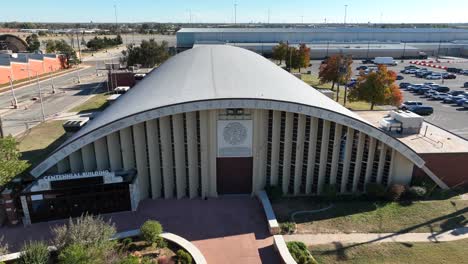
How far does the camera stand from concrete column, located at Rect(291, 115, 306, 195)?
→ 69.7 feet

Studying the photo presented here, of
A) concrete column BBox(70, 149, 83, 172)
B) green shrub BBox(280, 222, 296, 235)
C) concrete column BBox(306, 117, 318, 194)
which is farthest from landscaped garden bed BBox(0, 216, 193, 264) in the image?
concrete column BBox(306, 117, 318, 194)

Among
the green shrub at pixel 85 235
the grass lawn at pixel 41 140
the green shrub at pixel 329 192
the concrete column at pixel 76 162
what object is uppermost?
the concrete column at pixel 76 162

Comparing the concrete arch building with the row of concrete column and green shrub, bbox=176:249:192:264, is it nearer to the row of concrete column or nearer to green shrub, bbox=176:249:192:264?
the row of concrete column

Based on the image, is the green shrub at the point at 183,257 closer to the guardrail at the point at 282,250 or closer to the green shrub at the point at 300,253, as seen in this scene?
the guardrail at the point at 282,250

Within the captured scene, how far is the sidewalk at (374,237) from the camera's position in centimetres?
1761

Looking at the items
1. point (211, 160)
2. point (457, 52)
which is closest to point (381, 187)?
point (211, 160)

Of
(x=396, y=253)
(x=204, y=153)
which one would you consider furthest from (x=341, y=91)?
(x=396, y=253)

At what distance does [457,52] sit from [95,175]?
126984mm

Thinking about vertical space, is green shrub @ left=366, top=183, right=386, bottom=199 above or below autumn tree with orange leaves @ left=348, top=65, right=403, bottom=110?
below

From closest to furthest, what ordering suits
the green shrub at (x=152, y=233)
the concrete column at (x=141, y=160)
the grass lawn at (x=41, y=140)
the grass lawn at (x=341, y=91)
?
the green shrub at (x=152, y=233)
the concrete column at (x=141, y=160)
the grass lawn at (x=41, y=140)
the grass lawn at (x=341, y=91)

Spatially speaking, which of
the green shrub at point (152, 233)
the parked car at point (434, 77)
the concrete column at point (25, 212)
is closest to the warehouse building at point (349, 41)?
the parked car at point (434, 77)

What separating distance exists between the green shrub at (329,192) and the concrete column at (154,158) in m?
10.5

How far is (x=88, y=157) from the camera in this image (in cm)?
2053

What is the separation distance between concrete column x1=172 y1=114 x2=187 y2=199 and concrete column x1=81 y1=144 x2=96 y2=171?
495 cm
